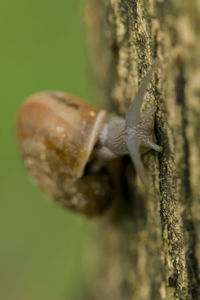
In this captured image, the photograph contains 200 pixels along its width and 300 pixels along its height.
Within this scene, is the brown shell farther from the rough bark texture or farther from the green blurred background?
the green blurred background

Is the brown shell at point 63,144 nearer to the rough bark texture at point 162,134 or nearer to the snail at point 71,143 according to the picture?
the snail at point 71,143

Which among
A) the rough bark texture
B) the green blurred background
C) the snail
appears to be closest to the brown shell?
the snail

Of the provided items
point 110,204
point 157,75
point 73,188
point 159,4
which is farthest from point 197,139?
point 110,204

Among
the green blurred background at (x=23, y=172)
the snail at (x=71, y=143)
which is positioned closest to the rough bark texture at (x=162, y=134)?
the snail at (x=71, y=143)

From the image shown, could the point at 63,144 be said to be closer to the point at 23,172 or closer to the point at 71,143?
the point at 71,143

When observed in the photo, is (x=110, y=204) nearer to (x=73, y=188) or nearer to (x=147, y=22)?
(x=73, y=188)

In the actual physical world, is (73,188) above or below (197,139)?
below
